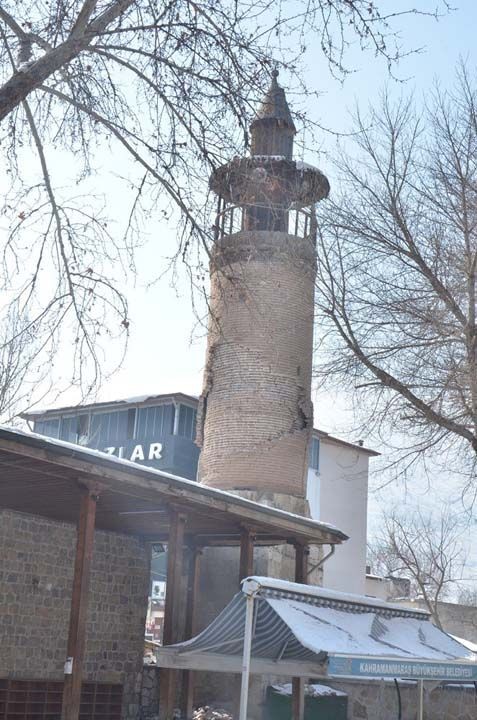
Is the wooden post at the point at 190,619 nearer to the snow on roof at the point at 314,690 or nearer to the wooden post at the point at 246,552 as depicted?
the wooden post at the point at 246,552

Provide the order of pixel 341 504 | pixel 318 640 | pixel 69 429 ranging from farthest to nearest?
1. pixel 341 504
2. pixel 69 429
3. pixel 318 640

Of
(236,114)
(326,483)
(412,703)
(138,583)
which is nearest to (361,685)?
(412,703)

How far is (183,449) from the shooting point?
31.7 meters

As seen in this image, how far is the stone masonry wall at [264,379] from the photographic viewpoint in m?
22.2

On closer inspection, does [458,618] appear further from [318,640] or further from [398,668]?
[318,640]

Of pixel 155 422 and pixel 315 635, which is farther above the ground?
pixel 155 422

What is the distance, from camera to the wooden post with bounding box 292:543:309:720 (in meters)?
15.3

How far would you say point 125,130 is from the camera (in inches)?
331

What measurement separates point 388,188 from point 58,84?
992 cm

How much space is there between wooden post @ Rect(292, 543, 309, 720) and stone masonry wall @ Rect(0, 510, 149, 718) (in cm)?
329

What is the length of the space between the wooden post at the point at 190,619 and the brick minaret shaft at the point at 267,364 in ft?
11.2

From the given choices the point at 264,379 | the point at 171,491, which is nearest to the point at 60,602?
the point at 171,491

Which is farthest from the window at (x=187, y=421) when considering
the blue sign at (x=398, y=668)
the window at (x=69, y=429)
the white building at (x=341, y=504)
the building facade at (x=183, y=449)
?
the blue sign at (x=398, y=668)

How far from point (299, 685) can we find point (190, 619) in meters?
3.30
